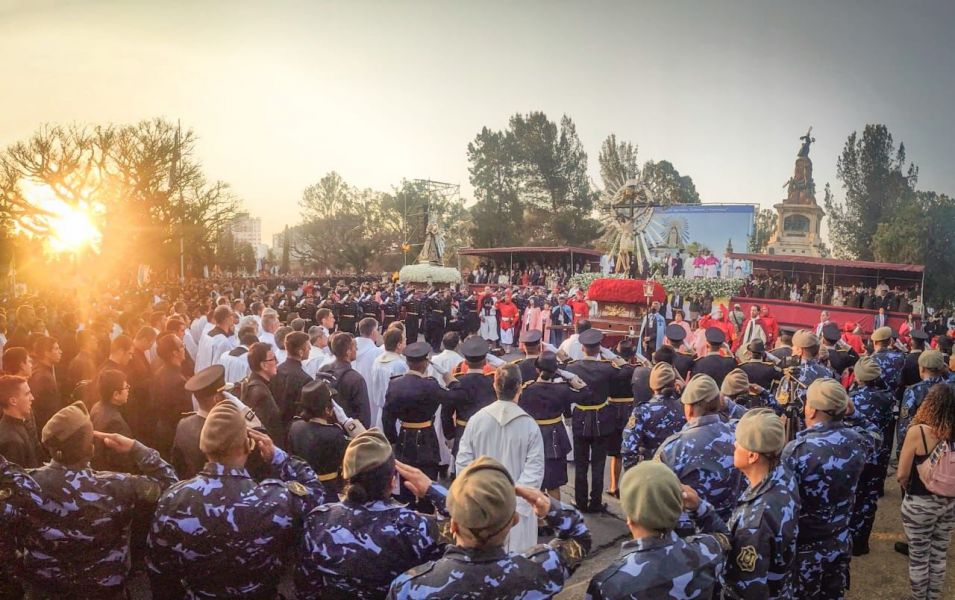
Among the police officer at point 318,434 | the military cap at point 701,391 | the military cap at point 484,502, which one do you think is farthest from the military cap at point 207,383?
the military cap at point 701,391

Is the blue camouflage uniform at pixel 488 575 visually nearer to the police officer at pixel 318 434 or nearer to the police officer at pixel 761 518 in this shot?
the police officer at pixel 761 518

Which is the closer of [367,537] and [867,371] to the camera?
[367,537]

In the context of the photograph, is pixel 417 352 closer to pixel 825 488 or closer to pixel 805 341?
pixel 825 488

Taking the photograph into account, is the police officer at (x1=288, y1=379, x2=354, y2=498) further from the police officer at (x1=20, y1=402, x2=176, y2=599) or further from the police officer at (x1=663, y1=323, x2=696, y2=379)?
the police officer at (x1=663, y1=323, x2=696, y2=379)

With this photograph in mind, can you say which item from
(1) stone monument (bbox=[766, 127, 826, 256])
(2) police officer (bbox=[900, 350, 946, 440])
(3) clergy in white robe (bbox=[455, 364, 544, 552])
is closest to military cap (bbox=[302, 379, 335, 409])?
(3) clergy in white robe (bbox=[455, 364, 544, 552])

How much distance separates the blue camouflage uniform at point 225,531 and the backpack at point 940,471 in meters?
4.75

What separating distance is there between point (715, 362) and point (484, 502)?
252 inches

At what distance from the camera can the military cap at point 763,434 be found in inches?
126

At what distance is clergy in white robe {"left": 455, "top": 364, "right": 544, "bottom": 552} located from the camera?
14.9 ft

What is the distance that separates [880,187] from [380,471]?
66.4 meters

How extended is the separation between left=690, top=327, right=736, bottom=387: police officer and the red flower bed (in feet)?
29.5

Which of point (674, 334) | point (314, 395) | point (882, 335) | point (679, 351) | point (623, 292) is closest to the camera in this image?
point (314, 395)

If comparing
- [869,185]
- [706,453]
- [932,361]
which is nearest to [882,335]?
[932,361]

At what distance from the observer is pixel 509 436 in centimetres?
464
